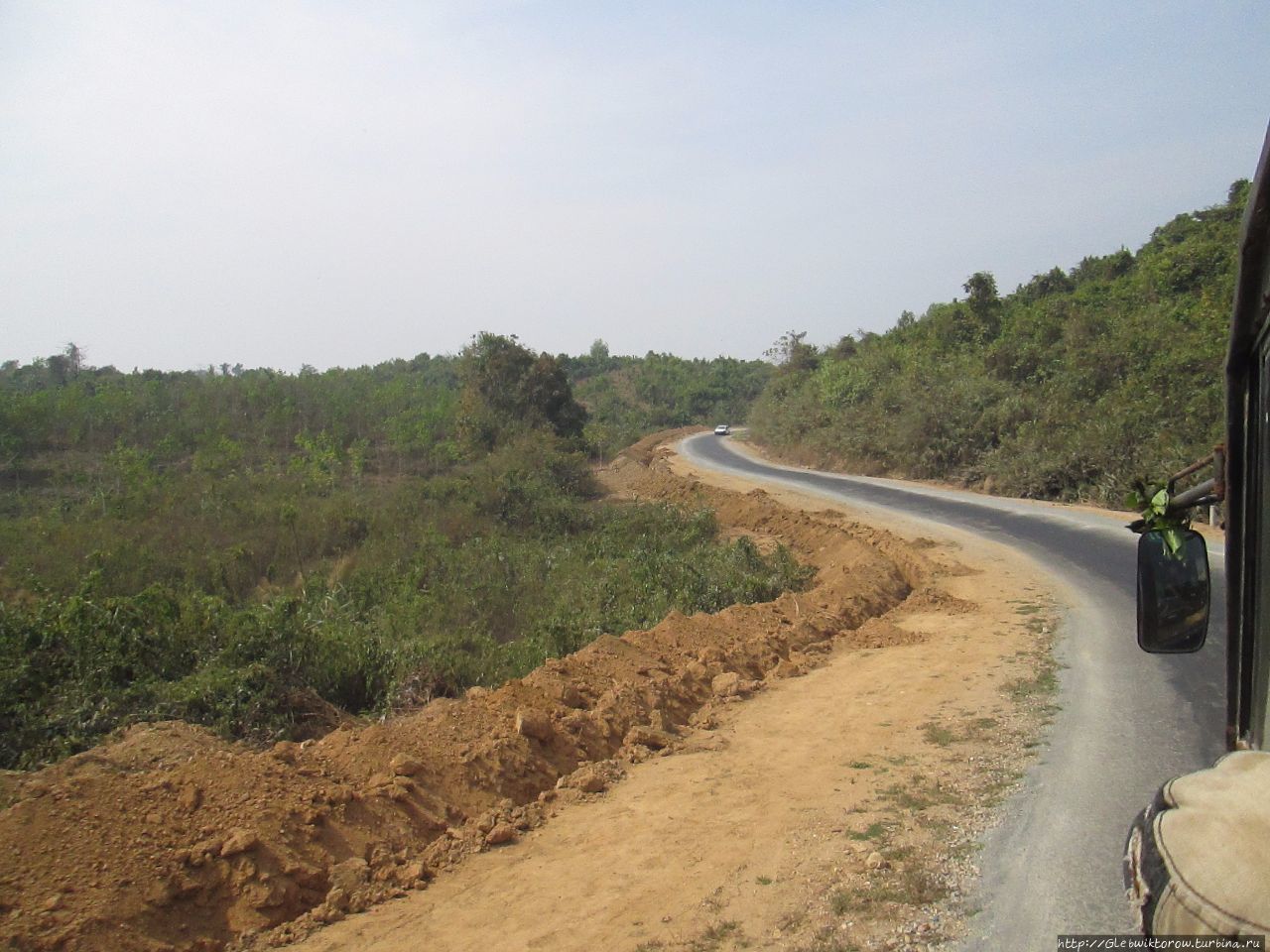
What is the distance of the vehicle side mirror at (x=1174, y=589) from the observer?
9.37ft

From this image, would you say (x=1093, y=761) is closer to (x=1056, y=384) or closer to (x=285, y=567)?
(x=285, y=567)

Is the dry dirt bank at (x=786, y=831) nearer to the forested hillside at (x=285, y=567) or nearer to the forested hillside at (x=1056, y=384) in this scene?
the forested hillside at (x=285, y=567)

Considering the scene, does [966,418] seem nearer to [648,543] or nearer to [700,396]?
[648,543]

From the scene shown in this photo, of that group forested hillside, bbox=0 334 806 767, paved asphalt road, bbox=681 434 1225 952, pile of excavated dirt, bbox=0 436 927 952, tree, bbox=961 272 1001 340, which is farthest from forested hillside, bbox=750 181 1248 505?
pile of excavated dirt, bbox=0 436 927 952

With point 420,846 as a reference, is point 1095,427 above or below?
above

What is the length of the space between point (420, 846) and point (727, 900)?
177 centimetres

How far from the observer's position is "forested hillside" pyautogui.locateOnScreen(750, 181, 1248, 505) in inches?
817

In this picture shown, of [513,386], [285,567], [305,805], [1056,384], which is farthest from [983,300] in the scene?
[305,805]

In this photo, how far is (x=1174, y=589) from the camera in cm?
288

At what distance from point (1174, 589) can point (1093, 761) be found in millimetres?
3170

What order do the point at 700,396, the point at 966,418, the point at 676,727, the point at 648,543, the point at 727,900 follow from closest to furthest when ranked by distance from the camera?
the point at 727,900, the point at 676,727, the point at 648,543, the point at 966,418, the point at 700,396

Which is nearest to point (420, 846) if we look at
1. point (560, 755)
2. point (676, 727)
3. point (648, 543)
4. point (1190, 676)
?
point (560, 755)

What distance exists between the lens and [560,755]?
623 centimetres

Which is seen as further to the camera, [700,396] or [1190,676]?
[700,396]
